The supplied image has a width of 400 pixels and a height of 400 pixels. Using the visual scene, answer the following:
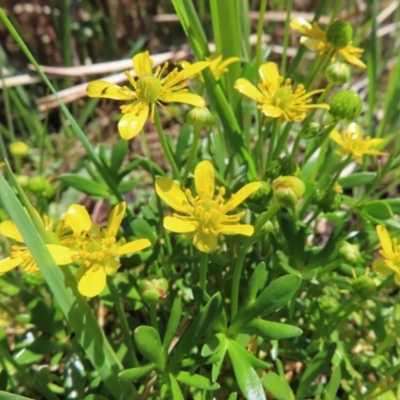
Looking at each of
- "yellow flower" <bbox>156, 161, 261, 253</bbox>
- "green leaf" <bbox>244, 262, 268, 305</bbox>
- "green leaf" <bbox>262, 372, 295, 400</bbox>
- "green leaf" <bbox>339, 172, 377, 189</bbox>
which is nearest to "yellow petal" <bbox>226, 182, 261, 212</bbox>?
"yellow flower" <bbox>156, 161, 261, 253</bbox>

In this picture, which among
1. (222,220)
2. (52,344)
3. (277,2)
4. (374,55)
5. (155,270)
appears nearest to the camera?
(222,220)

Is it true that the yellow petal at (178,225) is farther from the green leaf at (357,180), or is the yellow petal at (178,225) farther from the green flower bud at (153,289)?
the green leaf at (357,180)

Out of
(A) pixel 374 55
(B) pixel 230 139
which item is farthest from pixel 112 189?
(A) pixel 374 55

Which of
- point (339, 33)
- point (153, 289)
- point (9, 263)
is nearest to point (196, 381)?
point (153, 289)

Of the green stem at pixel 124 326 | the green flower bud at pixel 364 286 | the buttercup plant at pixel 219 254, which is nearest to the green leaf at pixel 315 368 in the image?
the buttercup plant at pixel 219 254

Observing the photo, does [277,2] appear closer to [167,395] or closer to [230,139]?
[230,139]

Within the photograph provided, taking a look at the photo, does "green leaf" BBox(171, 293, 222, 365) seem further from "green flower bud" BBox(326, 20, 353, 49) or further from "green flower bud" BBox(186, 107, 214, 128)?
"green flower bud" BBox(326, 20, 353, 49)

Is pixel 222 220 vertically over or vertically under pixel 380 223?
over

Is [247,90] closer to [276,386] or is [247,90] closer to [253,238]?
[253,238]
